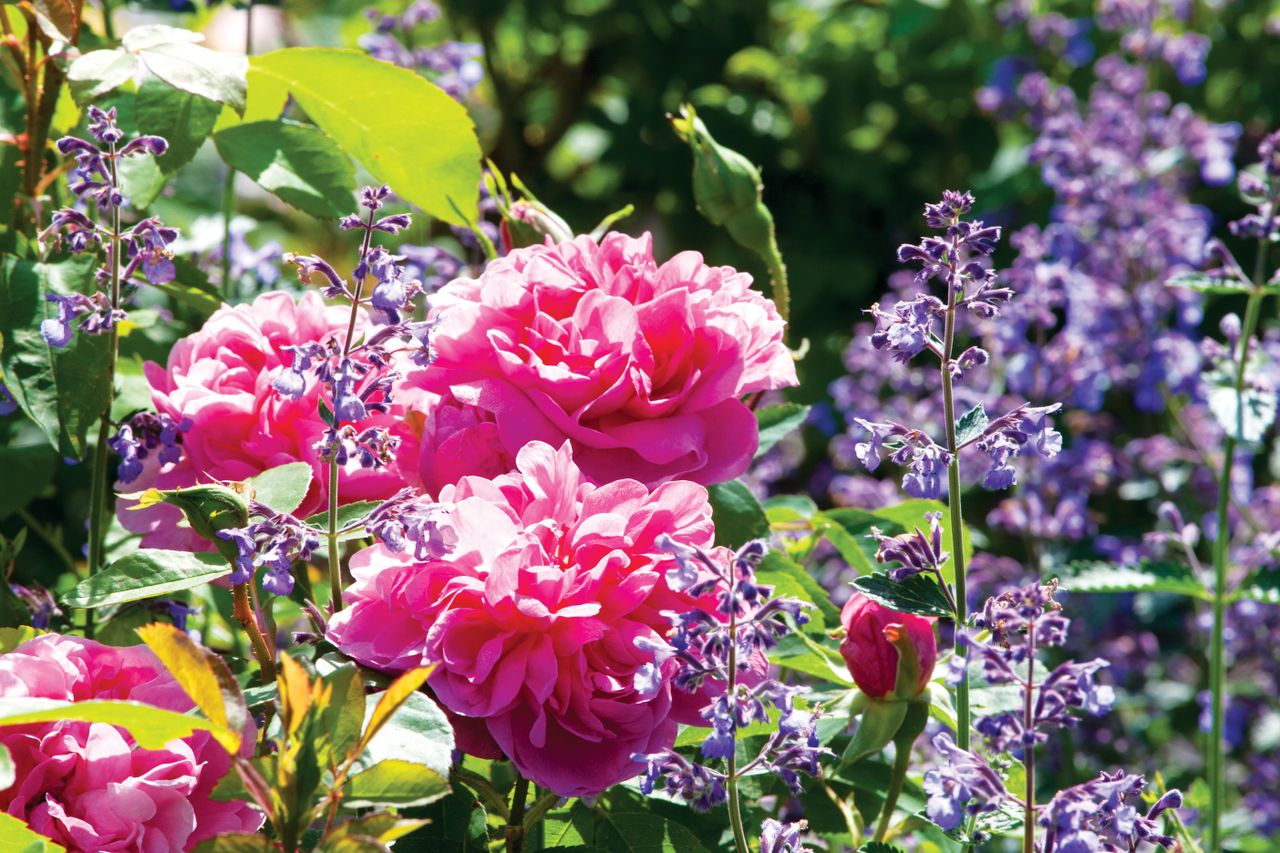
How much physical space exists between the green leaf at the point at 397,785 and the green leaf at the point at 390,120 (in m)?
0.41

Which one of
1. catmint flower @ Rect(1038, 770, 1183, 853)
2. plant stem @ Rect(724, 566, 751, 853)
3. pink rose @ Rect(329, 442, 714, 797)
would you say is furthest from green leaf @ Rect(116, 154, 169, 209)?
catmint flower @ Rect(1038, 770, 1183, 853)

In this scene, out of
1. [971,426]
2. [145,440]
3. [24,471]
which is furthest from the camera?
[24,471]

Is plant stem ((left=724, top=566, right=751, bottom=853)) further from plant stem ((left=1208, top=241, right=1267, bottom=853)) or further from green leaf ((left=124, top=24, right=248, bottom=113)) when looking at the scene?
plant stem ((left=1208, top=241, right=1267, bottom=853))

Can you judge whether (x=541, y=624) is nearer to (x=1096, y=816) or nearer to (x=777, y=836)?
(x=777, y=836)

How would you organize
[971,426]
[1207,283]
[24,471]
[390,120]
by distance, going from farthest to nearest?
1. [1207,283]
2. [24,471]
3. [390,120]
4. [971,426]

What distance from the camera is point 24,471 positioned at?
3.12ft

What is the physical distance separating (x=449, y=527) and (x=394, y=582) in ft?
0.13

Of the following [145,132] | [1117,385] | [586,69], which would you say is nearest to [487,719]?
[145,132]

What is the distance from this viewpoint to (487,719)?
592mm

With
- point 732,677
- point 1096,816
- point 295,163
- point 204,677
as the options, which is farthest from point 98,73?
point 1096,816

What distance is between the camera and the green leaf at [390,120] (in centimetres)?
84

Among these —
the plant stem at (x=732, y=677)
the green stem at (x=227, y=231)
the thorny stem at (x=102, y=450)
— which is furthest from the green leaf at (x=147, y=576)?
the green stem at (x=227, y=231)

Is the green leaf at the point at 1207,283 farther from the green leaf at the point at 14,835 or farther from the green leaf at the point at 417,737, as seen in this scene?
the green leaf at the point at 14,835

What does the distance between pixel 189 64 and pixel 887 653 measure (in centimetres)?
50
